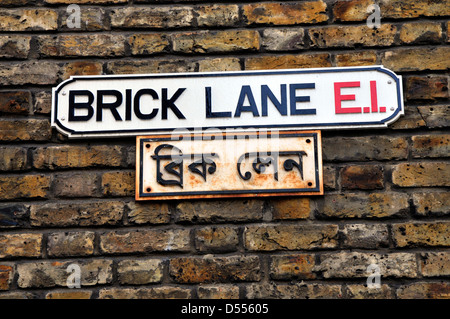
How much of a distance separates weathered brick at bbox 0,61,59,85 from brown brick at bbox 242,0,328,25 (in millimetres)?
730

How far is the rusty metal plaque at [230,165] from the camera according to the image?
1.67m

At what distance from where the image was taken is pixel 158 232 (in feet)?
5.46

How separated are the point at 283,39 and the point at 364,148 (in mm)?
484

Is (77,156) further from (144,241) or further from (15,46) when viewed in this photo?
(15,46)

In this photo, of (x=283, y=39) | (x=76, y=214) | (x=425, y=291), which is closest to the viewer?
(x=425, y=291)

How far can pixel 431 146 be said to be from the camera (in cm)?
169

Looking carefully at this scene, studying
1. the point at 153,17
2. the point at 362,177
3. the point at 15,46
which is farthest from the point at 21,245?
the point at 362,177

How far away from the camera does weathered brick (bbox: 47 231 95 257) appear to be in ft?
5.44

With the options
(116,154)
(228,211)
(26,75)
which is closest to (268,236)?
(228,211)

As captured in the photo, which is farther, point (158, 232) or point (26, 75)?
point (26, 75)
